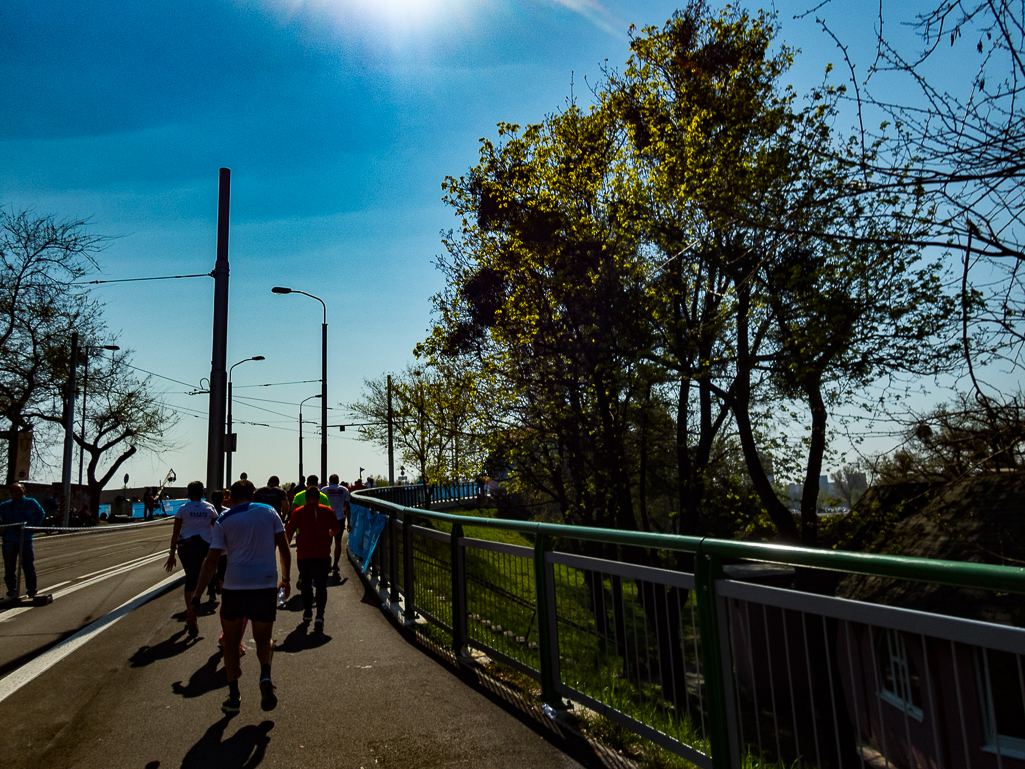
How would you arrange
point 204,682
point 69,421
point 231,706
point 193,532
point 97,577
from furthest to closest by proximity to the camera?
point 69,421, point 97,577, point 193,532, point 204,682, point 231,706

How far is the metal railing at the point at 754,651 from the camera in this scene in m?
2.52

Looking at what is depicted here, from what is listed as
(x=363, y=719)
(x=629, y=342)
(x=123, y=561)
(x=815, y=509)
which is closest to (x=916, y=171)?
(x=363, y=719)

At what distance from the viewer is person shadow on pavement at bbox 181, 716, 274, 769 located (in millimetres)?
4453

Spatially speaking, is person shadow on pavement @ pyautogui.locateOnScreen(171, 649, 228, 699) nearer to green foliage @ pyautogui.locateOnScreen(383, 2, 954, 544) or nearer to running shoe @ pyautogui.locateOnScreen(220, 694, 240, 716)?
running shoe @ pyautogui.locateOnScreen(220, 694, 240, 716)

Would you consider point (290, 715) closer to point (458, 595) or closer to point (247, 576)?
point (247, 576)

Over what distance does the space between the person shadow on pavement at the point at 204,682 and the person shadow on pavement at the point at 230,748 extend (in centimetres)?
102

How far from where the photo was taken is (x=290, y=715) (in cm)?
535

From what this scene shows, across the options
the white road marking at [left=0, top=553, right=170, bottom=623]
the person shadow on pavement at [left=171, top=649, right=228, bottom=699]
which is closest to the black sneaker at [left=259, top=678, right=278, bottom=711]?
the person shadow on pavement at [left=171, top=649, right=228, bottom=699]

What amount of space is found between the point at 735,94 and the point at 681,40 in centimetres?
244

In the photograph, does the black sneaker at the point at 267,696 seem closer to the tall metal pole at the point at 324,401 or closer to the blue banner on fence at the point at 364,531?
the blue banner on fence at the point at 364,531

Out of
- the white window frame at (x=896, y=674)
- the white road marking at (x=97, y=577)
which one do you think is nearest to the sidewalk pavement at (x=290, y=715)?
the white window frame at (x=896, y=674)

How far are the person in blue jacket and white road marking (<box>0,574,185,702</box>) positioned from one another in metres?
1.68

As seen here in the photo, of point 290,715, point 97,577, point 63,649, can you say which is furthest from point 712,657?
point 97,577

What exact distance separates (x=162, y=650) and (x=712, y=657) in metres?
6.41
